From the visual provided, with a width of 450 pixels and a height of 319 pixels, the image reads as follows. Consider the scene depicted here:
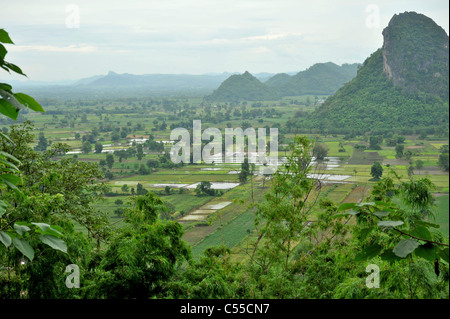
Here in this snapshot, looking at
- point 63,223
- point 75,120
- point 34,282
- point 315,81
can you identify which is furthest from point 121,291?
point 315,81

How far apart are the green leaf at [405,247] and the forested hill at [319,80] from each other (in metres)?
43.4

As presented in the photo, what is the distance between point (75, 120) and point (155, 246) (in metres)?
28.3

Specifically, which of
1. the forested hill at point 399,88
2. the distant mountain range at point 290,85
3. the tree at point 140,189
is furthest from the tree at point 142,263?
the distant mountain range at point 290,85

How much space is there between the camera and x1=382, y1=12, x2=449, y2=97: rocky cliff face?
2311 centimetres

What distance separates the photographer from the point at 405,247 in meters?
0.67

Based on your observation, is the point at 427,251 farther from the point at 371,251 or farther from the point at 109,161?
the point at 109,161

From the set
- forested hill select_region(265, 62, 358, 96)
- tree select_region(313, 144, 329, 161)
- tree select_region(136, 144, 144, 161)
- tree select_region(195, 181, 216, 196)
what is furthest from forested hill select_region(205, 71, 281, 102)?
tree select_region(313, 144, 329, 161)

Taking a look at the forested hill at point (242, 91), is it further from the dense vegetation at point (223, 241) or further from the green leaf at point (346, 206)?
the green leaf at point (346, 206)

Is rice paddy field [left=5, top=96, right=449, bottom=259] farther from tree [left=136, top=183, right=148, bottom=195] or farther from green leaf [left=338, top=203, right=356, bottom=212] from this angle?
tree [left=136, top=183, right=148, bottom=195]

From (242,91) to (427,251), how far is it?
51.9 m

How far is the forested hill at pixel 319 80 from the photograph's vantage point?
44.6 metres

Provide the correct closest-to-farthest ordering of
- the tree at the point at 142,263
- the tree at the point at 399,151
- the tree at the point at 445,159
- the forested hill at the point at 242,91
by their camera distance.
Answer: the tree at the point at 445,159 → the tree at the point at 142,263 → the tree at the point at 399,151 → the forested hill at the point at 242,91

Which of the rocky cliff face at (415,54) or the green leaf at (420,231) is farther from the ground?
the rocky cliff face at (415,54)
